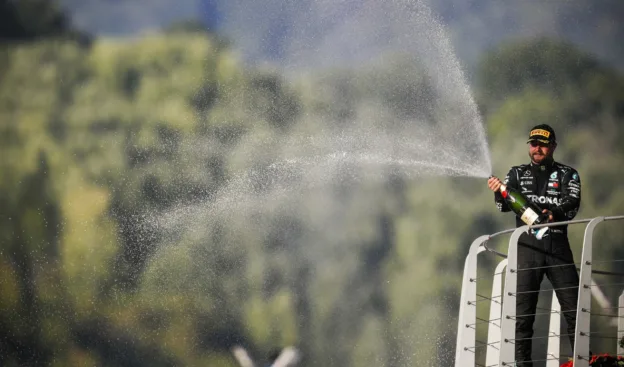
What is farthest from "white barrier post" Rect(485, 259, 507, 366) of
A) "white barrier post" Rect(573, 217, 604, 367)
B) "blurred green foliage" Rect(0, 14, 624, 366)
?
"blurred green foliage" Rect(0, 14, 624, 366)

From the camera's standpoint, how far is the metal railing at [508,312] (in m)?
6.37

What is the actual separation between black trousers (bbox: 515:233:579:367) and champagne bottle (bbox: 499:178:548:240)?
13 cm

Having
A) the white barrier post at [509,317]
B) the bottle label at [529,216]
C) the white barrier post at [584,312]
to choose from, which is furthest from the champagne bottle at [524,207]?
the white barrier post at [584,312]

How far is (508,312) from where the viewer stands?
679 cm

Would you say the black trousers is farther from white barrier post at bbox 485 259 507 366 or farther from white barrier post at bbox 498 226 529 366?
white barrier post at bbox 498 226 529 366

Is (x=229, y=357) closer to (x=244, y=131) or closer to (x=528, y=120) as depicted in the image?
(x=244, y=131)

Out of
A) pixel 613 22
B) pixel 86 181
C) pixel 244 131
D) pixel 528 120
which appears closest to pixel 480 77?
pixel 528 120

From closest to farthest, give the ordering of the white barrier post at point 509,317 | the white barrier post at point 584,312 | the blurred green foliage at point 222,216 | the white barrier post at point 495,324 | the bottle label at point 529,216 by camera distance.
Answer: the white barrier post at point 584,312, the white barrier post at point 509,317, the white barrier post at point 495,324, the bottle label at point 529,216, the blurred green foliage at point 222,216

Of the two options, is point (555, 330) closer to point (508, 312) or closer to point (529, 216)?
point (529, 216)

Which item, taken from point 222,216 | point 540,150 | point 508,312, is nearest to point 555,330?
point 508,312

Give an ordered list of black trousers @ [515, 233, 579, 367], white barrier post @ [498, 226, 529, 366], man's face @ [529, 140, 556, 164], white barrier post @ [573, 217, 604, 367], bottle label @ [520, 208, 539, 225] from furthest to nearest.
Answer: man's face @ [529, 140, 556, 164]
bottle label @ [520, 208, 539, 225]
black trousers @ [515, 233, 579, 367]
white barrier post @ [498, 226, 529, 366]
white barrier post @ [573, 217, 604, 367]

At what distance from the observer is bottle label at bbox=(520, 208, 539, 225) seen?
26.0 ft

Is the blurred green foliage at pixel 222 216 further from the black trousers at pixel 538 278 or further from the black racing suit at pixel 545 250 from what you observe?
the black trousers at pixel 538 278

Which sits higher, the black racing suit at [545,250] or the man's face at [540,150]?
the man's face at [540,150]
